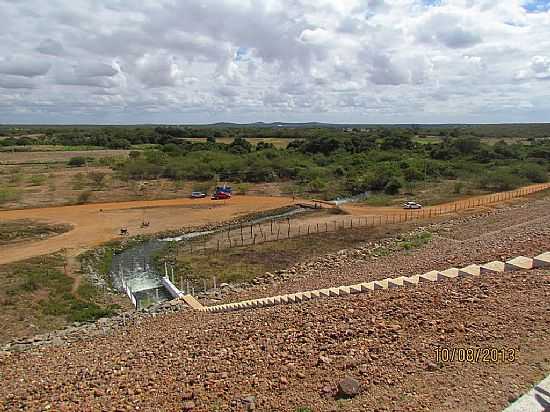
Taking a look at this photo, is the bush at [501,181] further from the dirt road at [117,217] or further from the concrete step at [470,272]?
the concrete step at [470,272]

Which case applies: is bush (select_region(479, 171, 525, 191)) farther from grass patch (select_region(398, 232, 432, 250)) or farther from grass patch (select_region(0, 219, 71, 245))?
grass patch (select_region(0, 219, 71, 245))

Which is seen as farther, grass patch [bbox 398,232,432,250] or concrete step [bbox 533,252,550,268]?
grass patch [bbox 398,232,432,250]

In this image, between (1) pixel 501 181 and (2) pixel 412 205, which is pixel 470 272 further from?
(1) pixel 501 181

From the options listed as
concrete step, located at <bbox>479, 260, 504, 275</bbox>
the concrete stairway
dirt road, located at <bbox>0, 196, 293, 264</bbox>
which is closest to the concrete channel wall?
dirt road, located at <bbox>0, 196, 293, 264</bbox>

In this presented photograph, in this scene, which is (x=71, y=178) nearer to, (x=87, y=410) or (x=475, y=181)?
(x=475, y=181)

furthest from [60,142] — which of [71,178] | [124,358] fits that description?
[124,358]

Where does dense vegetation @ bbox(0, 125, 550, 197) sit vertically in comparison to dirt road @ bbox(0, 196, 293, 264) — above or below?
above
